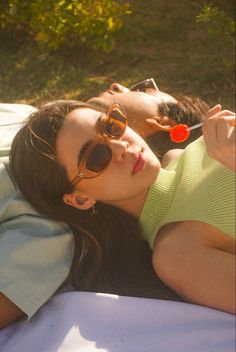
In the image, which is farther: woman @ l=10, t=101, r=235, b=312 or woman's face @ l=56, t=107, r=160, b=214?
woman's face @ l=56, t=107, r=160, b=214

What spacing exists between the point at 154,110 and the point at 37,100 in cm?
182

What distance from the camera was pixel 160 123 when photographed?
2.74m

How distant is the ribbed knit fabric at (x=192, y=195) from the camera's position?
197cm

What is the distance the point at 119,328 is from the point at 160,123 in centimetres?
111

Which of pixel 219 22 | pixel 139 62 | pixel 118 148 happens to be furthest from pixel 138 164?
pixel 139 62

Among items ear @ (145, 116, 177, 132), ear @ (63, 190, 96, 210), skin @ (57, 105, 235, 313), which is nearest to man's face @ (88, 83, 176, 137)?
ear @ (145, 116, 177, 132)

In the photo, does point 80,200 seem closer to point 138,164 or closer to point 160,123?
point 138,164

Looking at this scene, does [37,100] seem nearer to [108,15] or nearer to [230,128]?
[108,15]

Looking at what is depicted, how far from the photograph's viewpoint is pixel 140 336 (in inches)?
78.4

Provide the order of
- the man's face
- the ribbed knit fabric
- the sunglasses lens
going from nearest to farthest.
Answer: the ribbed knit fabric → the sunglasses lens → the man's face

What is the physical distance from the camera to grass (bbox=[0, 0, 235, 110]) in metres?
4.38

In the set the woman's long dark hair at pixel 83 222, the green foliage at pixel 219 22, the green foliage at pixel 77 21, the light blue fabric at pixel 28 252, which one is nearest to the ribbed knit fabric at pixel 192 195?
the woman's long dark hair at pixel 83 222

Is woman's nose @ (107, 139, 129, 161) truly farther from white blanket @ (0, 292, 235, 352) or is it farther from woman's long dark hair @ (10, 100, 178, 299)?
white blanket @ (0, 292, 235, 352)

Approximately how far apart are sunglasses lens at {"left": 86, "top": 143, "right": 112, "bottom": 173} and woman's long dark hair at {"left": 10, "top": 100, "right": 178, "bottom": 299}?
0.13 m
